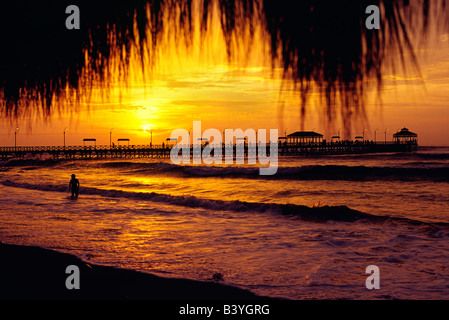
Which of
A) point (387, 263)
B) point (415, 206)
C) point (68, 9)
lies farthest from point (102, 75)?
point (415, 206)

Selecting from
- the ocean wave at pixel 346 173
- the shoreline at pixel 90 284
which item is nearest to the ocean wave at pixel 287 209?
the shoreline at pixel 90 284

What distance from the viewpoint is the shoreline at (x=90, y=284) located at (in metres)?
4.44

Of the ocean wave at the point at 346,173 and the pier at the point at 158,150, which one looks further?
the pier at the point at 158,150

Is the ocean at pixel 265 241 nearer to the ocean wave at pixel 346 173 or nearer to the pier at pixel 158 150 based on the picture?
the ocean wave at pixel 346 173

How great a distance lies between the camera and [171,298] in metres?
4.86

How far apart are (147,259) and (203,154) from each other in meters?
86.9

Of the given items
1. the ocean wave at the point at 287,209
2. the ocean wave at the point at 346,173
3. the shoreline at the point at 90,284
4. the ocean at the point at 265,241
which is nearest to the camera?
the shoreline at the point at 90,284

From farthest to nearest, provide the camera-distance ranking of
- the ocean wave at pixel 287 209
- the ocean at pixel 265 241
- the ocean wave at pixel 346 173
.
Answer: the ocean wave at pixel 346 173 < the ocean wave at pixel 287 209 < the ocean at pixel 265 241

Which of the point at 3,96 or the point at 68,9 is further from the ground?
the point at 68,9

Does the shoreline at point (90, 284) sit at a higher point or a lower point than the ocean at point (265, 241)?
higher

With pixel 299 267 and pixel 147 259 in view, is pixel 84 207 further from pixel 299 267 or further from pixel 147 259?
pixel 299 267

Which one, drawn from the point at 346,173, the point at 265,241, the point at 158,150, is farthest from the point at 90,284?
the point at 158,150

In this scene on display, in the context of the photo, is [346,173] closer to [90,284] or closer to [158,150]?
[90,284]

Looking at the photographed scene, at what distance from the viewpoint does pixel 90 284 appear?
16.4 feet
